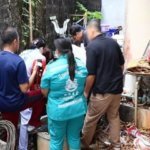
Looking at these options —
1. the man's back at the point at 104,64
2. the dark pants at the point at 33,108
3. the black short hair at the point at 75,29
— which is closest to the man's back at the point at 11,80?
the dark pants at the point at 33,108

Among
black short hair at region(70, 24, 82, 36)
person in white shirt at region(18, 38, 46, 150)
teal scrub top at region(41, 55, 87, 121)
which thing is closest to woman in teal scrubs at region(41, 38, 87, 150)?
teal scrub top at region(41, 55, 87, 121)

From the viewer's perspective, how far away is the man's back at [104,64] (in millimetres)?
4934

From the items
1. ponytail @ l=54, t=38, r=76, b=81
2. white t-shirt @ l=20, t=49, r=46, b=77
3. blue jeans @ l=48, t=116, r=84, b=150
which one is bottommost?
blue jeans @ l=48, t=116, r=84, b=150

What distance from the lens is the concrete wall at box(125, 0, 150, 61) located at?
6.26 m

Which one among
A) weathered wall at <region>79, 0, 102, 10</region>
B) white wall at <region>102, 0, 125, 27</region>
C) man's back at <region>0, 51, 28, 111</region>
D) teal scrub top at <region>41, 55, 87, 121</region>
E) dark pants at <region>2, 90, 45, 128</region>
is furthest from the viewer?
weathered wall at <region>79, 0, 102, 10</region>

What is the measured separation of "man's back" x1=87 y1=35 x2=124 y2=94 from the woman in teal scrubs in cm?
37

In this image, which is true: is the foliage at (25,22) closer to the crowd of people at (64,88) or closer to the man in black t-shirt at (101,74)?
the crowd of people at (64,88)

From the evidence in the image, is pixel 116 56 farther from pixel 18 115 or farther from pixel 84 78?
pixel 18 115

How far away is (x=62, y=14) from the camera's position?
377 inches

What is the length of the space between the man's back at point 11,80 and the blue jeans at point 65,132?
55 cm

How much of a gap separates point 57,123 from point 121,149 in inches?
54.6

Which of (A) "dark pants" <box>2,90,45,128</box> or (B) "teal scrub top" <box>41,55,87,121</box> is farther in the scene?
(A) "dark pants" <box>2,90,45,128</box>

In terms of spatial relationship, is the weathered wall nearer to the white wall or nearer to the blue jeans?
the white wall

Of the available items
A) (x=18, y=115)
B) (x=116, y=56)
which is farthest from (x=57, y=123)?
(x=116, y=56)
